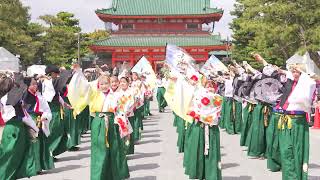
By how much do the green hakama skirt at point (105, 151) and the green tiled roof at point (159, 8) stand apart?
140 ft

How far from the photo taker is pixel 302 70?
7.39m

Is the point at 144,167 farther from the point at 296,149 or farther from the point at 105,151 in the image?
the point at 296,149

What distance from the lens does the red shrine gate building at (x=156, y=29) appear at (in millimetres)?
47094

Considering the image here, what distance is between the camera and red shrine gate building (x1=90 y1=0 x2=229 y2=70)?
47.1 m

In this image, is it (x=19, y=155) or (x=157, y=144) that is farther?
(x=157, y=144)

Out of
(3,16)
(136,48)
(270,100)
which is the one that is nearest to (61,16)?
(136,48)

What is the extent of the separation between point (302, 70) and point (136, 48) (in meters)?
40.3

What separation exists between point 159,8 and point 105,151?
44.7 m

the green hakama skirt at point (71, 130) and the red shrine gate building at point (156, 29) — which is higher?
the red shrine gate building at point (156, 29)

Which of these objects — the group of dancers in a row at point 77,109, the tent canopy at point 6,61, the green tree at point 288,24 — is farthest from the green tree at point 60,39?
the group of dancers in a row at point 77,109

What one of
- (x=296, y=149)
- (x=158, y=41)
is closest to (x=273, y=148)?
(x=296, y=149)

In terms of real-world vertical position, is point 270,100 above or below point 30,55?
below

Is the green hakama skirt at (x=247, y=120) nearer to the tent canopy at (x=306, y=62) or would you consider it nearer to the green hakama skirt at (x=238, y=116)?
the tent canopy at (x=306, y=62)

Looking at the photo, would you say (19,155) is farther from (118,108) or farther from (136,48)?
(136,48)
